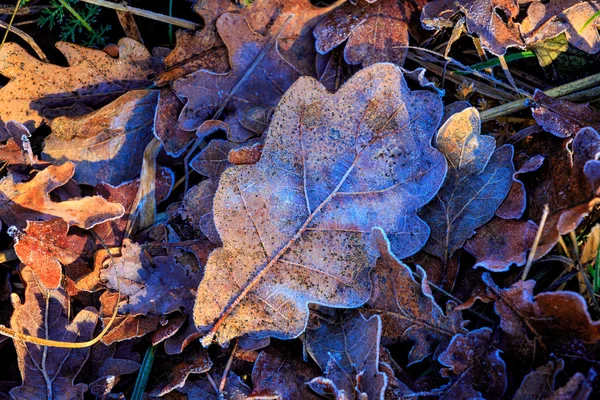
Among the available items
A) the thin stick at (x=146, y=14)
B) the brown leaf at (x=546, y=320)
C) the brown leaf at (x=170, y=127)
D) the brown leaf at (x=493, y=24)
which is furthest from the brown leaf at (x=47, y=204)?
the brown leaf at (x=493, y=24)

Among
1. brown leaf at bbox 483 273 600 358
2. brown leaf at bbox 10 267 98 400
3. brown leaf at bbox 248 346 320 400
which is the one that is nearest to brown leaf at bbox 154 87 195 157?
brown leaf at bbox 10 267 98 400

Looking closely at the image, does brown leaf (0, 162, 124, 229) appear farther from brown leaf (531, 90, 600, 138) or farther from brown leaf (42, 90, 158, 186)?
brown leaf (531, 90, 600, 138)

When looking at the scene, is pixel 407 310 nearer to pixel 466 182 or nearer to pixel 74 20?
pixel 466 182

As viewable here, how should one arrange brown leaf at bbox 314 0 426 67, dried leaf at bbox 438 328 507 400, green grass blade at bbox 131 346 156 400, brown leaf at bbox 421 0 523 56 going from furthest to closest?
brown leaf at bbox 314 0 426 67, brown leaf at bbox 421 0 523 56, green grass blade at bbox 131 346 156 400, dried leaf at bbox 438 328 507 400

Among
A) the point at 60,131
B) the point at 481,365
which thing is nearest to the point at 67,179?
the point at 60,131

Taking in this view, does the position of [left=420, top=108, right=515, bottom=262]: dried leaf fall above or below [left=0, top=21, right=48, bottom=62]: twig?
below

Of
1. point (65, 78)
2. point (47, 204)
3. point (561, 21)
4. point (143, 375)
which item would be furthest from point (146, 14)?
point (561, 21)

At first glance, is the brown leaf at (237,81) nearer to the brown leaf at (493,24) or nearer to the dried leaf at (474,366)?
the brown leaf at (493,24)
